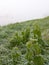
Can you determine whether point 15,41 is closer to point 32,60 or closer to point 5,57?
point 5,57

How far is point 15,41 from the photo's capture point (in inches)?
693

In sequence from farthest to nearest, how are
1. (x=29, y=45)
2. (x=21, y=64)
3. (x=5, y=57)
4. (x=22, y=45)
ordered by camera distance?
(x=22, y=45) < (x=5, y=57) < (x=21, y=64) < (x=29, y=45)

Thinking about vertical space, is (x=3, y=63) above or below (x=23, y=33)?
below

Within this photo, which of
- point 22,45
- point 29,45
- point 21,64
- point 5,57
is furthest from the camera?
point 22,45

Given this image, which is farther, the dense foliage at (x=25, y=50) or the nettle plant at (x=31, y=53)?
the dense foliage at (x=25, y=50)

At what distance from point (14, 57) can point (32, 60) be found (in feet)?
4.21

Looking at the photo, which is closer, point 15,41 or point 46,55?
point 46,55

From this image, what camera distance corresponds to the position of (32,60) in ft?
44.2

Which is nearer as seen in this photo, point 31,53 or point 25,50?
point 31,53

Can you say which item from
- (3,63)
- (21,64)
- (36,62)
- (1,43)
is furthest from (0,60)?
(1,43)

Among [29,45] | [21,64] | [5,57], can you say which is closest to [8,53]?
[5,57]

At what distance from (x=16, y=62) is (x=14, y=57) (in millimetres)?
→ 274

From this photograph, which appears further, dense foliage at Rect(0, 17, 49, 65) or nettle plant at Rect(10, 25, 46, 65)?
dense foliage at Rect(0, 17, 49, 65)

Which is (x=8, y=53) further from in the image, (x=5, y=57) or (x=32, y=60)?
(x=32, y=60)
